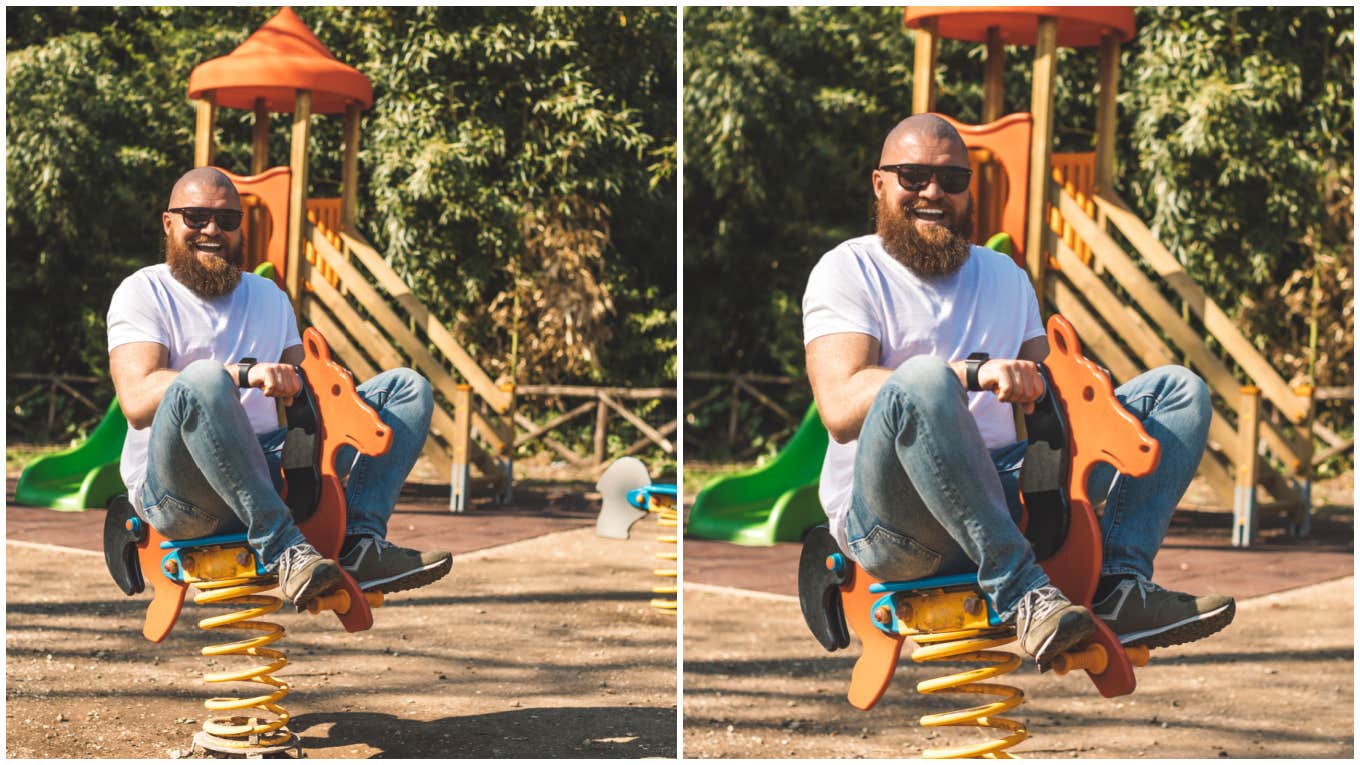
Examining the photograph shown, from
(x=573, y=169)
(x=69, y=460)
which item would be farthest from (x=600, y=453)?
(x=69, y=460)

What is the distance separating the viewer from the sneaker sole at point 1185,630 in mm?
2557

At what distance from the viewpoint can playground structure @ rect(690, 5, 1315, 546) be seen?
21.8ft

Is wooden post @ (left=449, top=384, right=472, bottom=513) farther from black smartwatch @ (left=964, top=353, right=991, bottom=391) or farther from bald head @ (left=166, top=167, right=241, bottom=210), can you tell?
black smartwatch @ (left=964, top=353, right=991, bottom=391)

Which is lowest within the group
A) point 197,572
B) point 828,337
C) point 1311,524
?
point 1311,524

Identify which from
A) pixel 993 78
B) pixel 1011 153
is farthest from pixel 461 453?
pixel 993 78

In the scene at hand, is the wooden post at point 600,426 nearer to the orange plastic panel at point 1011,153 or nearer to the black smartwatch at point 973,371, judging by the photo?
the orange plastic panel at point 1011,153

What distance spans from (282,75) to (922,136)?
166 inches

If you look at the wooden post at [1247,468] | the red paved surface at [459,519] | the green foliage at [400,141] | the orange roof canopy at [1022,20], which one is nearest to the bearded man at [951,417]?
the green foliage at [400,141]

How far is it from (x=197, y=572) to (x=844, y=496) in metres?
1.44

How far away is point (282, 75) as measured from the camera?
6176 millimetres

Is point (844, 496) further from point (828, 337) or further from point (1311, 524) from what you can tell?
point (1311, 524)

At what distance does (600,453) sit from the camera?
7480 millimetres

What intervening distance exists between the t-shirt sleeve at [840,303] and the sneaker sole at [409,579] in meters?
1.03

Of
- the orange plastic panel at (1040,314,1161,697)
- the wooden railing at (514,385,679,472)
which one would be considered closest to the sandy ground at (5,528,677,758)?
the wooden railing at (514,385,679,472)
